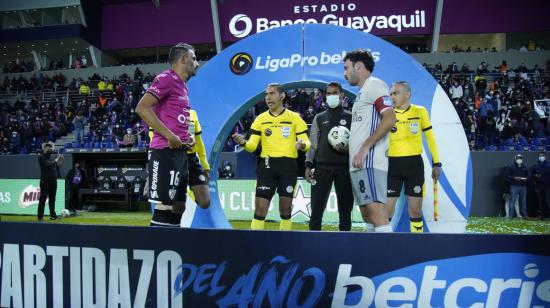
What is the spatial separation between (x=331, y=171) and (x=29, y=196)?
12262mm

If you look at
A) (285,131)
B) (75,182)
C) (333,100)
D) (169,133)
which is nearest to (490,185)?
(285,131)

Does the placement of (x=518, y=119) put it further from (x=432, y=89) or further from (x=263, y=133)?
(x=263, y=133)

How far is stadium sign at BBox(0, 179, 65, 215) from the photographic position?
13.7 metres

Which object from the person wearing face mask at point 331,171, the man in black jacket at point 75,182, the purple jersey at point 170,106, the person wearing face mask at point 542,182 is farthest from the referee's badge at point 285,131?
the man in black jacket at point 75,182

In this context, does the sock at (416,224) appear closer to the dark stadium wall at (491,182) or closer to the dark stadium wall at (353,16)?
the dark stadium wall at (491,182)

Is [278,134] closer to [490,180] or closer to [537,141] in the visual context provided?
[490,180]

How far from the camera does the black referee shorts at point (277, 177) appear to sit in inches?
217

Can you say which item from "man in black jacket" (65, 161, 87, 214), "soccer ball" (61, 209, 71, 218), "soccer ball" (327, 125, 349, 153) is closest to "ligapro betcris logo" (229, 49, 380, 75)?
"soccer ball" (327, 125, 349, 153)

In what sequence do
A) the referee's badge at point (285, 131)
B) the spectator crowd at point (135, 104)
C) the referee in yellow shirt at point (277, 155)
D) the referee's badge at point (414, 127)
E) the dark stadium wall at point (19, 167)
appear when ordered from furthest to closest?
the dark stadium wall at point (19, 167)
the spectator crowd at point (135, 104)
the referee's badge at point (285, 131)
the referee in yellow shirt at point (277, 155)
the referee's badge at point (414, 127)

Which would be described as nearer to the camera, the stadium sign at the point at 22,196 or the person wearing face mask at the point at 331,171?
the person wearing face mask at the point at 331,171

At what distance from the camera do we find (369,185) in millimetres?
3828

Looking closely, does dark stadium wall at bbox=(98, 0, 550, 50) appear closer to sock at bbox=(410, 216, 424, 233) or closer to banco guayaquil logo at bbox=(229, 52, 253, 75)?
banco guayaquil logo at bbox=(229, 52, 253, 75)

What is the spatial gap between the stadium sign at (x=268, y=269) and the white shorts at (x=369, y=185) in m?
1.59

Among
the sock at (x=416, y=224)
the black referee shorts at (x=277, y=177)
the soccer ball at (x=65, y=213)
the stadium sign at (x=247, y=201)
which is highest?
the black referee shorts at (x=277, y=177)
